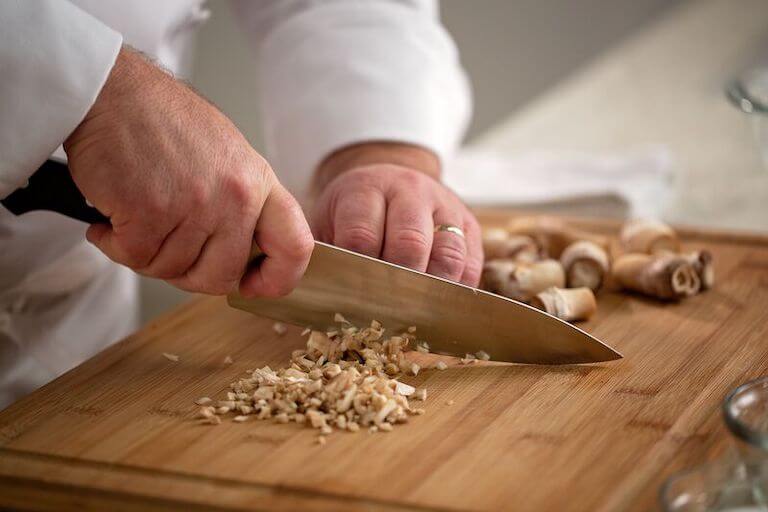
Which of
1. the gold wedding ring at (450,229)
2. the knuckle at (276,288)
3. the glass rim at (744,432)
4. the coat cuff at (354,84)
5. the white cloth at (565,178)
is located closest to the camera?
the glass rim at (744,432)

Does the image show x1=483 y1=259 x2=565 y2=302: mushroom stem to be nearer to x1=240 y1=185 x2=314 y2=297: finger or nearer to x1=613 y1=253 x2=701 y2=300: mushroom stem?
x1=613 y1=253 x2=701 y2=300: mushroom stem

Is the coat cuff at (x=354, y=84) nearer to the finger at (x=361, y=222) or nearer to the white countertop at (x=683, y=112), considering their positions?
the finger at (x=361, y=222)

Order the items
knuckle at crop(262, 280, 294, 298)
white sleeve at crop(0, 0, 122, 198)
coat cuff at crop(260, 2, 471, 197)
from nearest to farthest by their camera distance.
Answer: white sleeve at crop(0, 0, 122, 198), knuckle at crop(262, 280, 294, 298), coat cuff at crop(260, 2, 471, 197)

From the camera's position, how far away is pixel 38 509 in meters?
0.75

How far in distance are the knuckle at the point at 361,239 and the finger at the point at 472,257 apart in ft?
0.33

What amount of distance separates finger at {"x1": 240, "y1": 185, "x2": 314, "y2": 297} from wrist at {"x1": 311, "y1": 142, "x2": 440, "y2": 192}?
306 mm

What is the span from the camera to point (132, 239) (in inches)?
31.8

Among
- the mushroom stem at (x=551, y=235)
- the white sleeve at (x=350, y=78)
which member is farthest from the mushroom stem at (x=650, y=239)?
the white sleeve at (x=350, y=78)

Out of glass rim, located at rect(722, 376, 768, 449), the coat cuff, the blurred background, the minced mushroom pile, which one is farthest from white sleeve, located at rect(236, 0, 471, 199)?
glass rim, located at rect(722, 376, 768, 449)

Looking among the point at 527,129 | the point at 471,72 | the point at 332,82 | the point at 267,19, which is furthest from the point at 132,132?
the point at 471,72

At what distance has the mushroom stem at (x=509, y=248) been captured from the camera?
116cm

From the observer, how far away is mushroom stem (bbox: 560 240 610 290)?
112 cm

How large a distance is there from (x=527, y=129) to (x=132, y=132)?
1353mm

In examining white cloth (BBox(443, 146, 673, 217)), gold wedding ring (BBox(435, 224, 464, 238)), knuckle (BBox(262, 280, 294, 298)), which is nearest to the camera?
knuckle (BBox(262, 280, 294, 298))
